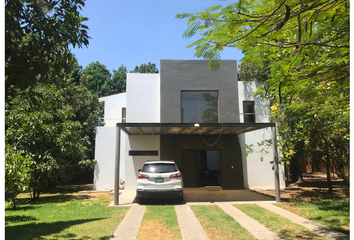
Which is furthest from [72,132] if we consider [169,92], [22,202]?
[169,92]

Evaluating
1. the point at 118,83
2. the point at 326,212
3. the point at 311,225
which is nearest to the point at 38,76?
the point at 311,225

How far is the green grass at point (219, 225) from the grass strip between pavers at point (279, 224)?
74 centimetres

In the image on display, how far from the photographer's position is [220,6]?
13.3 ft

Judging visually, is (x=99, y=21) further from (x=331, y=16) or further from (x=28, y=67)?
(x=331, y=16)

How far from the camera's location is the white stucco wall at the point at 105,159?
1686 centimetres

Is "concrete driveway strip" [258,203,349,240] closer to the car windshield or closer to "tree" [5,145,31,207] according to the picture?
the car windshield

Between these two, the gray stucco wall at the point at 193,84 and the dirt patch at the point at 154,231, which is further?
the gray stucco wall at the point at 193,84

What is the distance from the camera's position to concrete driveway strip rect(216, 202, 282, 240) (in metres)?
6.09

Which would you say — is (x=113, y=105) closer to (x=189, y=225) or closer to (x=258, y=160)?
(x=258, y=160)

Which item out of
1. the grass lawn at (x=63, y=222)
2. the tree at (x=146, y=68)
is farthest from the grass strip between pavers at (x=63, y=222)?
the tree at (x=146, y=68)

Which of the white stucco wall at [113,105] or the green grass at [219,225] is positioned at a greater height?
the white stucco wall at [113,105]

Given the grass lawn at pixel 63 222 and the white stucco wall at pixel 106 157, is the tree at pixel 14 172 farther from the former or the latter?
the white stucco wall at pixel 106 157

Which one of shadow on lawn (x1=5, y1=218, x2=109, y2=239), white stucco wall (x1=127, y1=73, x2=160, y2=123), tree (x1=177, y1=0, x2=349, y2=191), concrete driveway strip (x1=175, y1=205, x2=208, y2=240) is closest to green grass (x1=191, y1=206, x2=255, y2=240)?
concrete driveway strip (x1=175, y1=205, x2=208, y2=240)

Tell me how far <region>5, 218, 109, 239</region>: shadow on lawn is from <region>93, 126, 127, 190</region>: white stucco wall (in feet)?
30.1
